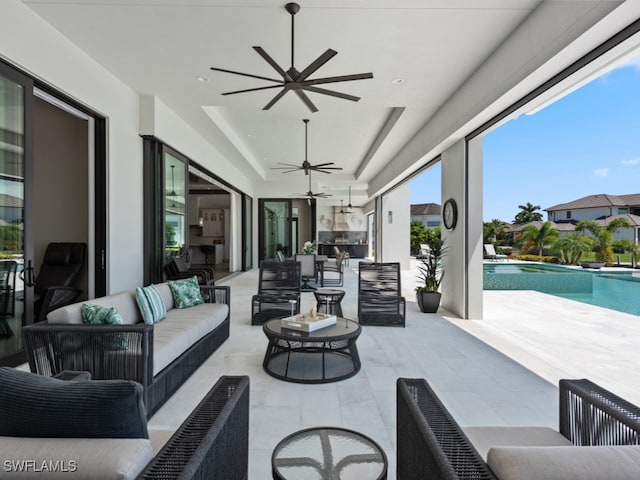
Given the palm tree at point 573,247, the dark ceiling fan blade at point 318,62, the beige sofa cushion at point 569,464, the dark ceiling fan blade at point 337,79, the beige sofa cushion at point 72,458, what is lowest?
the beige sofa cushion at point 72,458

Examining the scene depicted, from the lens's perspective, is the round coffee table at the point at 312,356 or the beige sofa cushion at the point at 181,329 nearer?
the beige sofa cushion at the point at 181,329

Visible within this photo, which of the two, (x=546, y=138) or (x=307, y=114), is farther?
(x=546, y=138)

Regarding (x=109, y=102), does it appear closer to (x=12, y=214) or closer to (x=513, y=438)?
Answer: (x=12, y=214)

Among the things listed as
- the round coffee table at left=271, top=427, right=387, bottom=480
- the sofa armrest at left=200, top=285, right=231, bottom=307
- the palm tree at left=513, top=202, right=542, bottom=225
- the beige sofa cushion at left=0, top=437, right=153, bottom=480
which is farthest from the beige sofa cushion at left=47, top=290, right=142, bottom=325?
the palm tree at left=513, top=202, right=542, bottom=225

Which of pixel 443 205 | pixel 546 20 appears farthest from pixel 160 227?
pixel 546 20

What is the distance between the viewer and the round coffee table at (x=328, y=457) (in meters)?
1.37

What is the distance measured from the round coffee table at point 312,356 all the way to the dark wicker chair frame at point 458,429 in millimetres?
1480

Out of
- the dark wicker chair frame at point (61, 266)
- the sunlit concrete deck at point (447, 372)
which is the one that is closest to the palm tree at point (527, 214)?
the sunlit concrete deck at point (447, 372)

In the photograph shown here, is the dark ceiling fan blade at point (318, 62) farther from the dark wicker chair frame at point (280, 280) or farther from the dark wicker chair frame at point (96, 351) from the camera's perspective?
the dark wicker chair frame at point (280, 280)

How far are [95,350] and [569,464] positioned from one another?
8.17 feet

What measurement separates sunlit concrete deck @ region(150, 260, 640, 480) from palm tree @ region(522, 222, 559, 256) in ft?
40.1

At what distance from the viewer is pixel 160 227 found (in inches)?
221

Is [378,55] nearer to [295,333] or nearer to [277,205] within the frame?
[295,333]

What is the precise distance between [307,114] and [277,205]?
7.89 m
